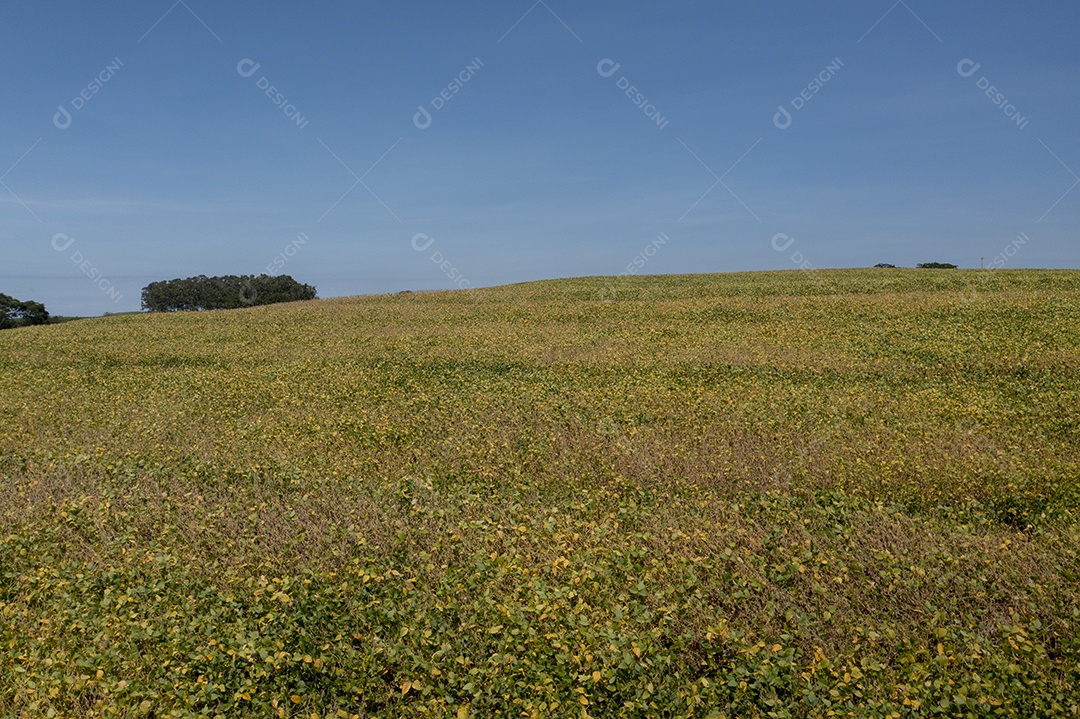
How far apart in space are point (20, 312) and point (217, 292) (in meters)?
32.6

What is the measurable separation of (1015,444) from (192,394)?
2187 cm

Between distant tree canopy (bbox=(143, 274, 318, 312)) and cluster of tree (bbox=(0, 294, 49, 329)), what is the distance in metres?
23.8

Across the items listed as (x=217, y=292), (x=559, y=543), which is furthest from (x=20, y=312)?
(x=559, y=543)

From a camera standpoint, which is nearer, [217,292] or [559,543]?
[559,543]

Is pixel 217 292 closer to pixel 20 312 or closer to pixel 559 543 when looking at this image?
pixel 20 312

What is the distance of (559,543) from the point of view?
9.48 m

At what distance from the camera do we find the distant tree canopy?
115562 millimetres

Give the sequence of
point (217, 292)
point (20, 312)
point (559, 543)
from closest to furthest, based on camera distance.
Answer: point (559, 543) → point (20, 312) → point (217, 292)

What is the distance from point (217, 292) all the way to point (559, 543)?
123m

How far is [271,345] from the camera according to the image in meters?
32.9

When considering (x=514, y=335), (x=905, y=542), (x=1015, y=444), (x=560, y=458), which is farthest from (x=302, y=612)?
(x=514, y=335)

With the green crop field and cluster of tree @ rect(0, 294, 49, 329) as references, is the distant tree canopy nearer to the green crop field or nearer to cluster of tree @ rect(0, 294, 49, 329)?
cluster of tree @ rect(0, 294, 49, 329)

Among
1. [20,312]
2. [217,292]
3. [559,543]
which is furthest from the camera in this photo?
[217,292]

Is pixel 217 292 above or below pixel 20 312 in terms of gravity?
above
